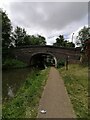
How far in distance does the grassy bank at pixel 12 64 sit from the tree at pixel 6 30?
341 cm

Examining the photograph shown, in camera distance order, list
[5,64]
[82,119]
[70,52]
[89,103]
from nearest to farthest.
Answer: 1. [82,119]
2. [89,103]
3. [5,64]
4. [70,52]

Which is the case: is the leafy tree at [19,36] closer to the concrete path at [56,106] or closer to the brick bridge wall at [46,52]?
the brick bridge wall at [46,52]

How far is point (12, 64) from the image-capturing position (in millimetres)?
50219

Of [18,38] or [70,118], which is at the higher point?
[18,38]

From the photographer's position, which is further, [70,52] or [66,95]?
[70,52]

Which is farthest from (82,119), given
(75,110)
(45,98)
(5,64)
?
(5,64)

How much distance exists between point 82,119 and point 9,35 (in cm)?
4552

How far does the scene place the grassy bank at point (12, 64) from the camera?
157 ft

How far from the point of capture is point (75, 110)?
9586 mm

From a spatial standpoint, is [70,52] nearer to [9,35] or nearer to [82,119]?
[9,35]

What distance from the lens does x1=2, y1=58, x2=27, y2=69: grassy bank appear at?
157 feet

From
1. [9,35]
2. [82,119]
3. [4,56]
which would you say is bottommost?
[82,119]

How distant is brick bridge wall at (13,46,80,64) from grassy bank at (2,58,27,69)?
167 cm

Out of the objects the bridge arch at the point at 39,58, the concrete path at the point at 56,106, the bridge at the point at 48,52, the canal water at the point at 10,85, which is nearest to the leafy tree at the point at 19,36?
the bridge arch at the point at 39,58
